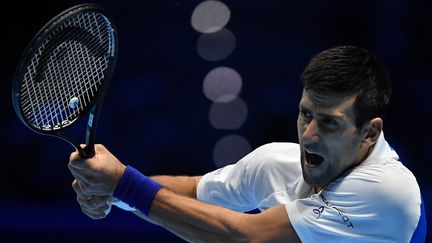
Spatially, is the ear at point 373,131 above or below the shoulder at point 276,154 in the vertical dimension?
above

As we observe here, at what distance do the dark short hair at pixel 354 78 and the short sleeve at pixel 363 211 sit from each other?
0.73 ft

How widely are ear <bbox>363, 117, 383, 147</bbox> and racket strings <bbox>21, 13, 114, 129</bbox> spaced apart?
3.39 ft

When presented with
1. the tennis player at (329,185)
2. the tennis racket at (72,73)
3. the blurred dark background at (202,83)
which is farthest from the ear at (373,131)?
the blurred dark background at (202,83)

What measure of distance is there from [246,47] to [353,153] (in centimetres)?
305

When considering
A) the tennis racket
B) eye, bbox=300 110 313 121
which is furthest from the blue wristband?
eye, bbox=300 110 313 121

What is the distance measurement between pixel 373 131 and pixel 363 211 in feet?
1.03

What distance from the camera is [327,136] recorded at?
2660 millimetres

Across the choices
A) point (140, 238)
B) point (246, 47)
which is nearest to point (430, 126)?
point (246, 47)

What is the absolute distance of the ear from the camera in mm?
2729

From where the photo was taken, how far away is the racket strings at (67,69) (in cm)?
280

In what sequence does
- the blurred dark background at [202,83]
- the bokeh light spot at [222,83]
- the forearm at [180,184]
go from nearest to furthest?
the forearm at [180,184], the blurred dark background at [202,83], the bokeh light spot at [222,83]

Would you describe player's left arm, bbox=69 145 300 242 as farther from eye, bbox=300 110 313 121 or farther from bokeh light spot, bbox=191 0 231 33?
bokeh light spot, bbox=191 0 231 33

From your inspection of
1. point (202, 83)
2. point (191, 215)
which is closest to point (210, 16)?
point (202, 83)

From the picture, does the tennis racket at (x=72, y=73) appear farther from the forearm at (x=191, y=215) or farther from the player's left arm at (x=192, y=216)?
the forearm at (x=191, y=215)
